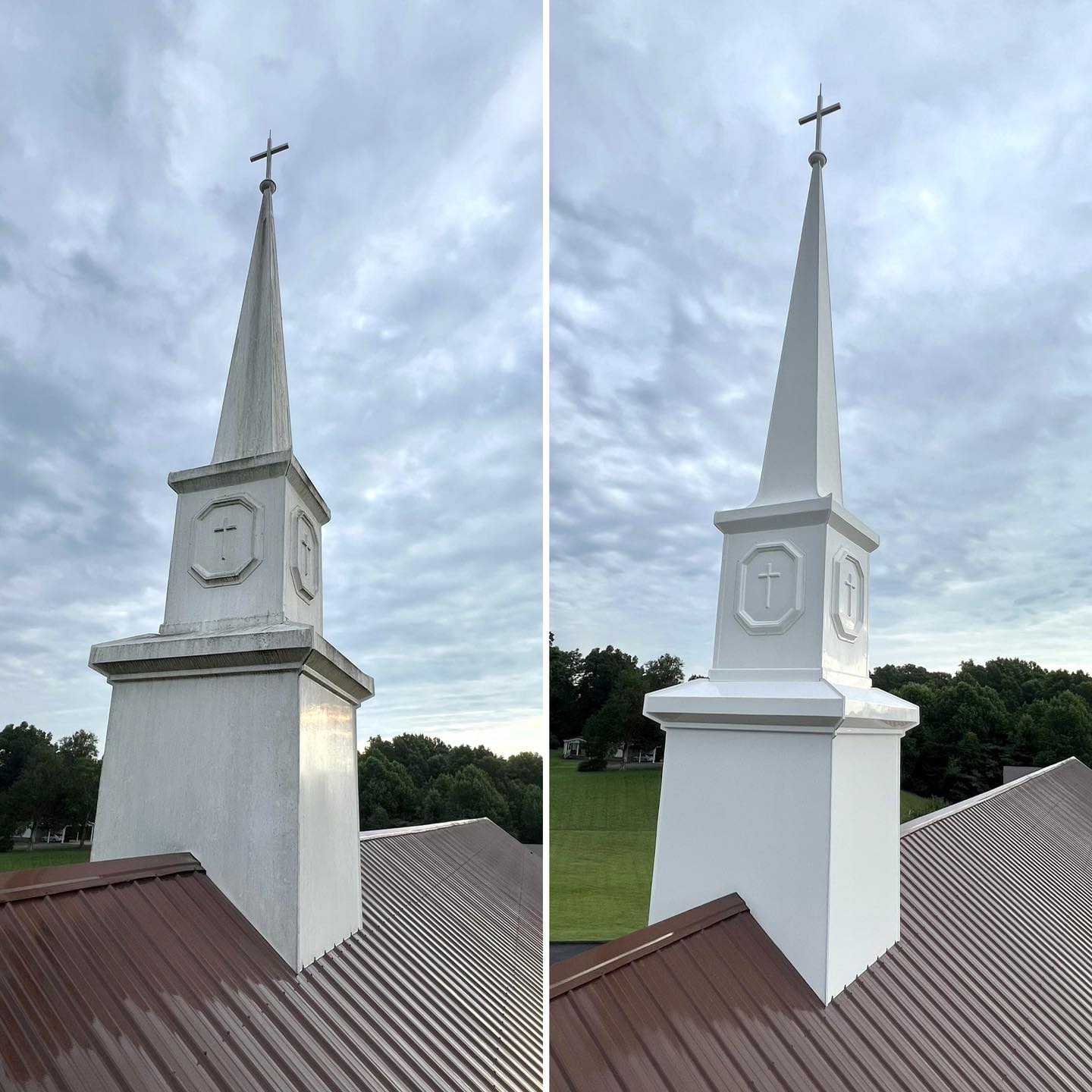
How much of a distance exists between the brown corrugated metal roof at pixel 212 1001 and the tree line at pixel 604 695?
66.4 inches

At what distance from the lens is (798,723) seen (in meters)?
4.67

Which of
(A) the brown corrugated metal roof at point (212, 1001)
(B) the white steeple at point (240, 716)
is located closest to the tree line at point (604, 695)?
(B) the white steeple at point (240, 716)

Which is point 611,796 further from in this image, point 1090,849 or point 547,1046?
point 1090,849

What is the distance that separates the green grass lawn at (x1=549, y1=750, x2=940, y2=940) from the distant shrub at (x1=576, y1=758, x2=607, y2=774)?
4cm

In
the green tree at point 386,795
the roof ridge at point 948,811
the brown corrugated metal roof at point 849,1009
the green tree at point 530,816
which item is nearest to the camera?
the brown corrugated metal roof at point 849,1009

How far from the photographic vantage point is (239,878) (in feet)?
13.9

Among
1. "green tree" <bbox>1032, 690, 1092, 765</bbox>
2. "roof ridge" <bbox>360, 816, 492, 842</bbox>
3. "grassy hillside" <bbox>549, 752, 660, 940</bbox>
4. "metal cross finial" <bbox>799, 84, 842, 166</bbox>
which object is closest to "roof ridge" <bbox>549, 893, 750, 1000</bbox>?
"grassy hillside" <bbox>549, 752, 660, 940</bbox>

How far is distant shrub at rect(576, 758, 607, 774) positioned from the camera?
5.06m

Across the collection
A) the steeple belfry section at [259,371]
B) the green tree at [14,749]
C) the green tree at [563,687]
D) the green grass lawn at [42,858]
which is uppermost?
the steeple belfry section at [259,371]

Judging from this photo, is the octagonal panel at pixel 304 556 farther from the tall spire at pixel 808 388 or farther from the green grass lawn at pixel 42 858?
the tall spire at pixel 808 388

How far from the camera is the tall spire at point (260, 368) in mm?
5125

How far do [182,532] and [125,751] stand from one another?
1.27m

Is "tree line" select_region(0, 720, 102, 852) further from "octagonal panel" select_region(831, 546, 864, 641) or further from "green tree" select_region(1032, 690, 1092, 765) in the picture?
"green tree" select_region(1032, 690, 1092, 765)

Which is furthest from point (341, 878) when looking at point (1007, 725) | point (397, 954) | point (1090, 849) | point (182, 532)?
point (1007, 725)
